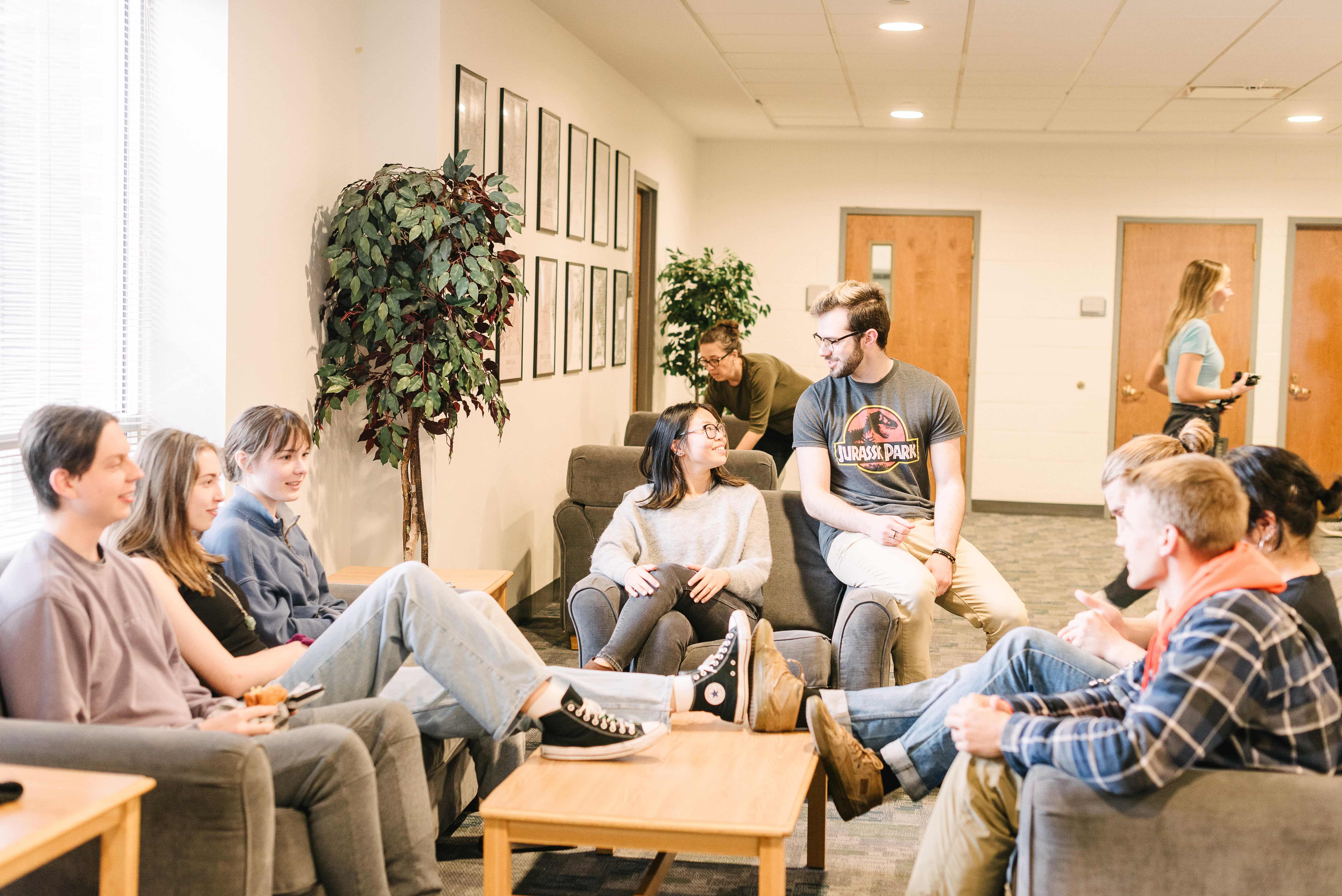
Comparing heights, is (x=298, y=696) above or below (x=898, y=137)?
below

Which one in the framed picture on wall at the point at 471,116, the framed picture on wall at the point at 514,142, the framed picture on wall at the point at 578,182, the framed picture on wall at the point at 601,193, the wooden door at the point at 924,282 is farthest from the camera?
the wooden door at the point at 924,282

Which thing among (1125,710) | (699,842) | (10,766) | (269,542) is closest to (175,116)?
(269,542)

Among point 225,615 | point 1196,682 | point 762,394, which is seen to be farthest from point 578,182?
point 1196,682

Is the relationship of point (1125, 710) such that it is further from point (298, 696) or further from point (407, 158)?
point (407, 158)

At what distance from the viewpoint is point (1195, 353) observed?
543cm

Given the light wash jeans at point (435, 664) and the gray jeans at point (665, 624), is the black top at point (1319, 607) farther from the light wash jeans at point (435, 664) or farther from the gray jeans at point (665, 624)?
the gray jeans at point (665, 624)

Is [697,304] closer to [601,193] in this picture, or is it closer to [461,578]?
[601,193]

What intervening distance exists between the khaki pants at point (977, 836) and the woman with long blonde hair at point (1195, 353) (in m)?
3.75

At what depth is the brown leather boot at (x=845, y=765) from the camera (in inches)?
92.6

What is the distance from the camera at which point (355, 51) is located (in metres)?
3.96

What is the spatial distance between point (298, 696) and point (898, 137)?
701cm

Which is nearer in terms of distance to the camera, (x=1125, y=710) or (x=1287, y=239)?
(x=1125, y=710)

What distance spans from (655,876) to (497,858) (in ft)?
1.51

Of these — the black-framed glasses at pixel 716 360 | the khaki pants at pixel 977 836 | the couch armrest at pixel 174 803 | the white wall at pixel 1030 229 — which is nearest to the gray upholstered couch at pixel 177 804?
the couch armrest at pixel 174 803
